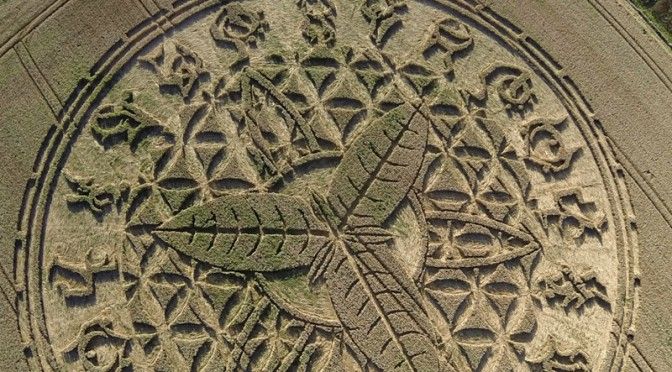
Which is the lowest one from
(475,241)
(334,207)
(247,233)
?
(475,241)

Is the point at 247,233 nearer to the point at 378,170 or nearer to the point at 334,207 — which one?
the point at 334,207

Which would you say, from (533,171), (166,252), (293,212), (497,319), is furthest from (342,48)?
(497,319)

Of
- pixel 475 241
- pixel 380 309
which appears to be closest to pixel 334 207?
pixel 380 309

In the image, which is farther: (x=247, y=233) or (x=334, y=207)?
(x=334, y=207)

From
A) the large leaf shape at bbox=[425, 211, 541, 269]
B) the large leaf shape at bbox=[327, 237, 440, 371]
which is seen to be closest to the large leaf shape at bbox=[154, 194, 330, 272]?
the large leaf shape at bbox=[327, 237, 440, 371]

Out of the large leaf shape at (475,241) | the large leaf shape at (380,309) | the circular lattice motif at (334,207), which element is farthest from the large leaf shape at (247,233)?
the large leaf shape at (475,241)

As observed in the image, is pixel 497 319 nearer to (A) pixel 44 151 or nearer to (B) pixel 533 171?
(B) pixel 533 171

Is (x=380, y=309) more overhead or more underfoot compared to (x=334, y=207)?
more underfoot

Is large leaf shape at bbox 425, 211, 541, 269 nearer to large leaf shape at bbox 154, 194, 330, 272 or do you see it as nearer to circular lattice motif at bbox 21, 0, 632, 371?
circular lattice motif at bbox 21, 0, 632, 371
